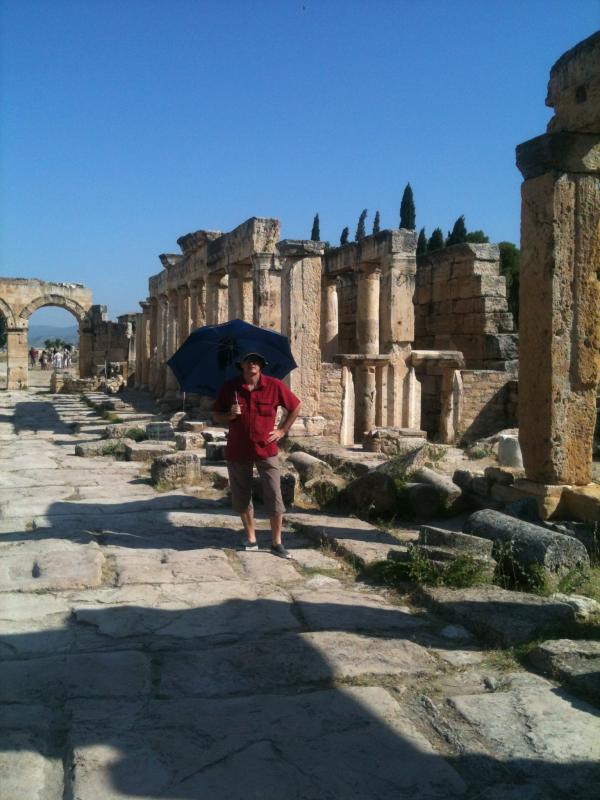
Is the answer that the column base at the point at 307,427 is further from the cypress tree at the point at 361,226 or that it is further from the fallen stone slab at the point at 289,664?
the cypress tree at the point at 361,226

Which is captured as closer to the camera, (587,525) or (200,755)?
(200,755)

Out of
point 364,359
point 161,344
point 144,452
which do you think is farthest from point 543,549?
point 161,344

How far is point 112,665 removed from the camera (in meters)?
3.75

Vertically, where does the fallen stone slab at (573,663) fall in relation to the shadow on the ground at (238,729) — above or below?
above

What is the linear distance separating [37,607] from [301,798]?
253 centimetres

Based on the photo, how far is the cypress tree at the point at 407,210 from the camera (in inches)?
1754

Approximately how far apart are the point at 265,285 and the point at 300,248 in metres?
1.16

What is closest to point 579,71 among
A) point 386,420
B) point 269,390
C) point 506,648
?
point 269,390

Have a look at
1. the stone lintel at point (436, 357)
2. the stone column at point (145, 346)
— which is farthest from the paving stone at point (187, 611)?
the stone column at point (145, 346)

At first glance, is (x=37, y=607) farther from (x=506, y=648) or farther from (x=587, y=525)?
(x=587, y=525)

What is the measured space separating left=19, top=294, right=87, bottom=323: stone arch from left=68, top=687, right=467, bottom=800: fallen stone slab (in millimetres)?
32334

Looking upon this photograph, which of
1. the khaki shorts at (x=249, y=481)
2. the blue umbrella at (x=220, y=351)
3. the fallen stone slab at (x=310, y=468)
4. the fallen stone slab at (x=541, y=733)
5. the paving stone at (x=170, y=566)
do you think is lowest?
the fallen stone slab at (x=541, y=733)

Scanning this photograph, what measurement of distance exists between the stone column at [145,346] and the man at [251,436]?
68.4 ft

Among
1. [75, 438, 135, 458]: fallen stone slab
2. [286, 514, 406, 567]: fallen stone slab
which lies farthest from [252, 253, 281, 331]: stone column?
[286, 514, 406, 567]: fallen stone slab
